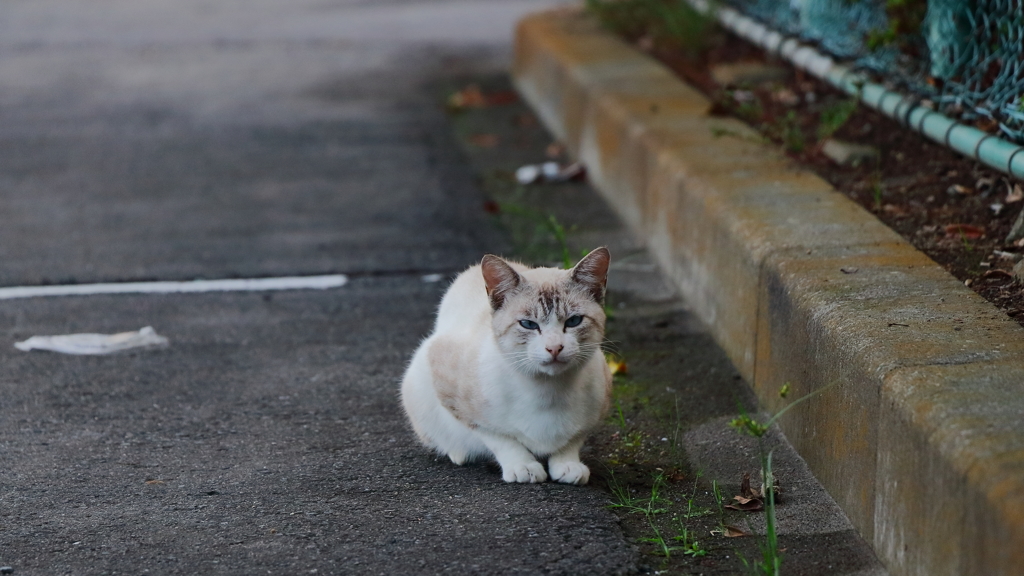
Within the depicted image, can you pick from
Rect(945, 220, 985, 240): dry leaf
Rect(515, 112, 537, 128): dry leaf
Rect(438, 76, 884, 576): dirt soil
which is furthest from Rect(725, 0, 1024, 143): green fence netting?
Rect(515, 112, 537, 128): dry leaf

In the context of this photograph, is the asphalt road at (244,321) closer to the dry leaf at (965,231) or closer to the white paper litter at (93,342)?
the white paper litter at (93,342)

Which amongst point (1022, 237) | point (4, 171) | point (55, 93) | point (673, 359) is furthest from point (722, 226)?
point (55, 93)

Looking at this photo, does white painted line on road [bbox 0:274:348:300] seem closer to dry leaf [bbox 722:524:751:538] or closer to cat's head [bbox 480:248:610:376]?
cat's head [bbox 480:248:610:376]

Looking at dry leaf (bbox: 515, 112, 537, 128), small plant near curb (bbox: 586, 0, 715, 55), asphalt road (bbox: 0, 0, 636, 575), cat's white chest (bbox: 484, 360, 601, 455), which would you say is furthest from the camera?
dry leaf (bbox: 515, 112, 537, 128)

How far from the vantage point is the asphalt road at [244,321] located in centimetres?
327

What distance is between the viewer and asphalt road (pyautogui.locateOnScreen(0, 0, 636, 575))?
Answer: 3270 mm

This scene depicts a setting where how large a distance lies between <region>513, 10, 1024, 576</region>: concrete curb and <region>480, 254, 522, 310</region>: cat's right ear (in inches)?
35.4

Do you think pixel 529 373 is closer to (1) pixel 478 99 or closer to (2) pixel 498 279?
(2) pixel 498 279

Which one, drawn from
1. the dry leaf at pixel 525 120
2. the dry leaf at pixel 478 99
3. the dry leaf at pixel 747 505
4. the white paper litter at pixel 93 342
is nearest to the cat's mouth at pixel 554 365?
the dry leaf at pixel 747 505

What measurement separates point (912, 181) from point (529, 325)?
90.2 inches

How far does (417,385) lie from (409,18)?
1056cm

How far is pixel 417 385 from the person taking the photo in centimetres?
385

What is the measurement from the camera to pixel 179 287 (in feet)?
18.5

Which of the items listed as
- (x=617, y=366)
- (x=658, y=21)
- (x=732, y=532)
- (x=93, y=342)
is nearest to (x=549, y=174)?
(x=658, y=21)
